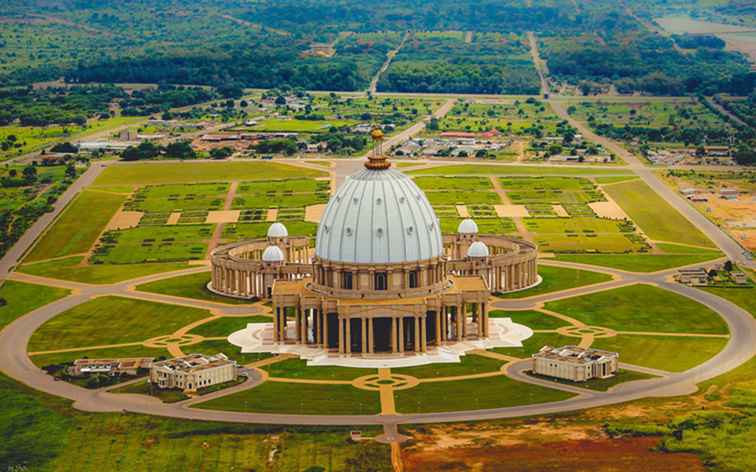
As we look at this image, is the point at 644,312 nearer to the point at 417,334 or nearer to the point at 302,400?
the point at 417,334

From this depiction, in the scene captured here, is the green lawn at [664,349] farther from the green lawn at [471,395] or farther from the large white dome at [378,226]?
the large white dome at [378,226]

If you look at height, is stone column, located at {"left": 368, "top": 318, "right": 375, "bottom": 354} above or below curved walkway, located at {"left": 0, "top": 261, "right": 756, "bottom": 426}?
above

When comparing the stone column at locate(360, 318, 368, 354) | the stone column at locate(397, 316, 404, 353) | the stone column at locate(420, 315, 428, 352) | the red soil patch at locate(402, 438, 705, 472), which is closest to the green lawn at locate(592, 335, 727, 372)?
the stone column at locate(420, 315, 428, 352)

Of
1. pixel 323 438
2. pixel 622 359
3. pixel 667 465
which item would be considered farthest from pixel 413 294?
→ pixel 667 465

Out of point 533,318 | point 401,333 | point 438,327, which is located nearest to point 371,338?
point 401,333

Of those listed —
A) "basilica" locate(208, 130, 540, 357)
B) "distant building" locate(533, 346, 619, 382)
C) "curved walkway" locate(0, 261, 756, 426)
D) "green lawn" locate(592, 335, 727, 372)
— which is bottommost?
"curved walkway" locate(0, 261, 756, 426)

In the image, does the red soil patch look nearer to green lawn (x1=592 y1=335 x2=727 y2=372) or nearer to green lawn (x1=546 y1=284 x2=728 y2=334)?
green lawn (x1=592 y1=335 x2=727 y2=372)
